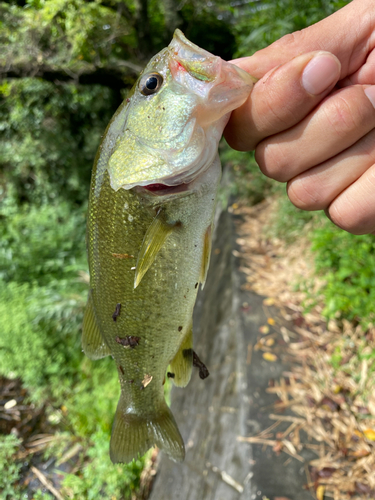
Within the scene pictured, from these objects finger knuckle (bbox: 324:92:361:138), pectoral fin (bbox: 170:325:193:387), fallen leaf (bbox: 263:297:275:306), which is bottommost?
fallen leaf (bbox: 263:297:275:306)

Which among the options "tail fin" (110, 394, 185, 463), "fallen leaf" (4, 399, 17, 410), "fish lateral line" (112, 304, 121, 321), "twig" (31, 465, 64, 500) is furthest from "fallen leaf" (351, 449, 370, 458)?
"fallen leaf" (4, 399, 17, 410)

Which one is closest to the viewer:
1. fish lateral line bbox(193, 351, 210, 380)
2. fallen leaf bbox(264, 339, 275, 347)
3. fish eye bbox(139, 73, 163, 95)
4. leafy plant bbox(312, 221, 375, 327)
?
fish eye bbox(139, 73, 163, 95)

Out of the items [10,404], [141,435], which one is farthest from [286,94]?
[10,404]

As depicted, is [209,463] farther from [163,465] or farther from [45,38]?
[45,38]

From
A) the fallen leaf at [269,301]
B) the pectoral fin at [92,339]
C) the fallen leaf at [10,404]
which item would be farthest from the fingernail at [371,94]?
the fallen leaf at [10,404]

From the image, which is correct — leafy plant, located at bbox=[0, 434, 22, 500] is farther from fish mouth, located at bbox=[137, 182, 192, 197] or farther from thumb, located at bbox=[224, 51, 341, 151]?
thumb, located at bbox=[224, 51, 341, 151]

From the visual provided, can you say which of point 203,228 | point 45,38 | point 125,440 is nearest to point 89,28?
point 45,38

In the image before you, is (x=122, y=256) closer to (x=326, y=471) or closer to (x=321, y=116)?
(x=321, y=116)

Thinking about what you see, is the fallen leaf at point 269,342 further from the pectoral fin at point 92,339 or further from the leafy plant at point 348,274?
the pectoral fin at point 92,339
